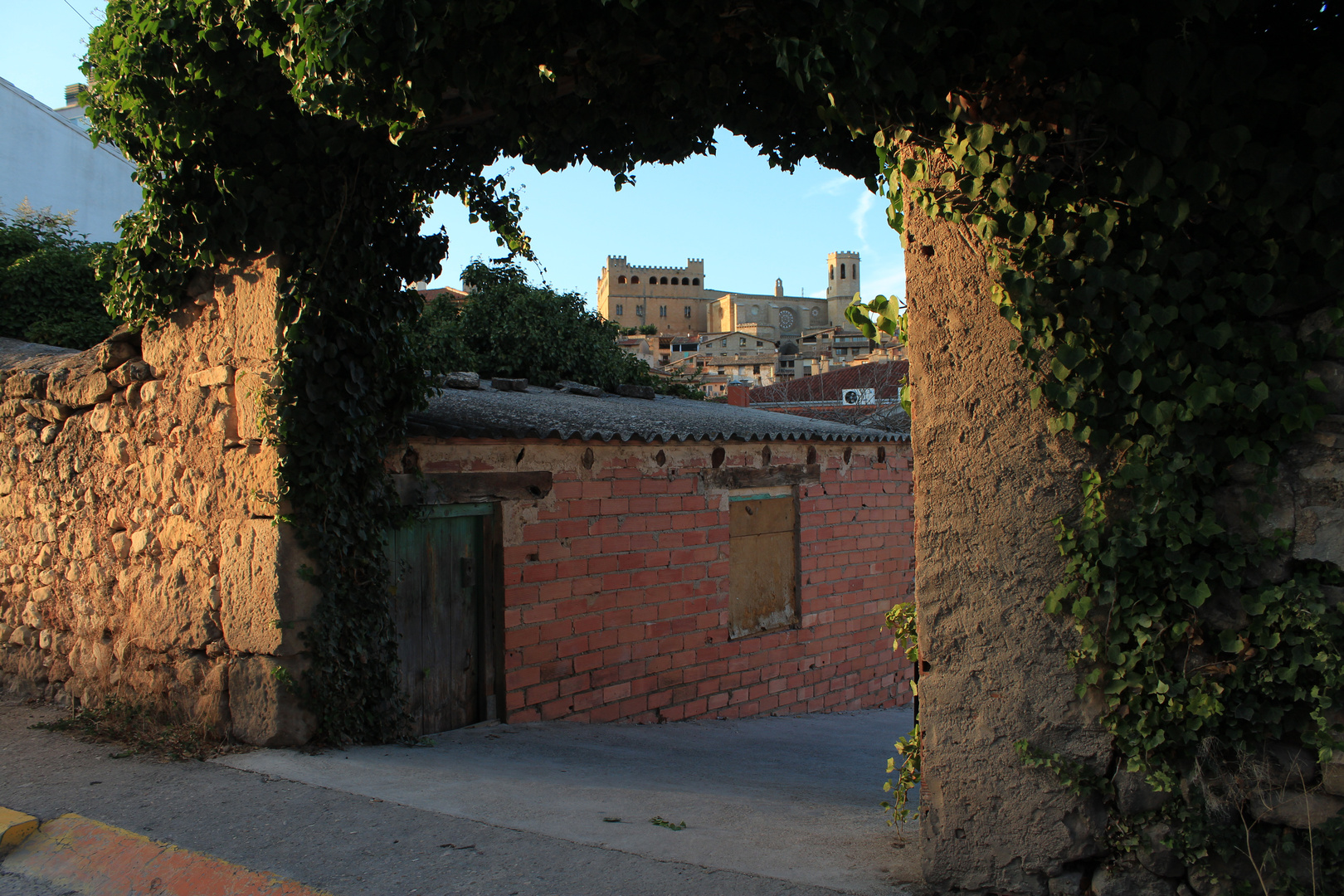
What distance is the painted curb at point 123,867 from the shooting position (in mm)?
3307

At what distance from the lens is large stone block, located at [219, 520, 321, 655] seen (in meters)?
4.69

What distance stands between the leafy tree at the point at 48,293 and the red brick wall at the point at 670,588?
5.72 metres

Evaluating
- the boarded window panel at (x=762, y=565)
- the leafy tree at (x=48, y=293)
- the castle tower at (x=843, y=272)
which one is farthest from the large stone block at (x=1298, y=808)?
the castle tower at (x=843, y=272)

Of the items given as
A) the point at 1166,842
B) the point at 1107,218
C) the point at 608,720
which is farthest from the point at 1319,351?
the point at 608,720

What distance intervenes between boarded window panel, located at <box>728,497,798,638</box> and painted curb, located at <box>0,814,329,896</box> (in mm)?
4995

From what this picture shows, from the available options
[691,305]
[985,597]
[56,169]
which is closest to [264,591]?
[985,597]

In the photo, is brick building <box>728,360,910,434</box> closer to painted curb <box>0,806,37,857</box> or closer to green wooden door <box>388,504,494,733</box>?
green wooden door <box>388,504,494,733</box>

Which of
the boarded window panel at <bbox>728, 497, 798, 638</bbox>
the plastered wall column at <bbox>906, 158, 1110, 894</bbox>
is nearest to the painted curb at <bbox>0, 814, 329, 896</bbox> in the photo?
the plastered wall column at <bbox>906, 158, 1110, 894</bbox>

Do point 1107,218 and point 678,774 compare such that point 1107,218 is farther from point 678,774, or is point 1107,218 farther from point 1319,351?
point 678,774

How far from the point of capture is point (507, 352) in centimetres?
1535

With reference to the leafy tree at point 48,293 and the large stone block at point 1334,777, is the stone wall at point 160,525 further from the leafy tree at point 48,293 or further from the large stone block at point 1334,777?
the large stone block at point 1334,777

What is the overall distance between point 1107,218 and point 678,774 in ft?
12.8

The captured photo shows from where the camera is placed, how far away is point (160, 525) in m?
5.20

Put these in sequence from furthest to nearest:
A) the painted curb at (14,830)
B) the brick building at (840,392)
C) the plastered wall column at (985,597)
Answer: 1. the brick building at (840,392)
2. the painted curb at (14,830)
3. the plastered wall column at (985,597)
